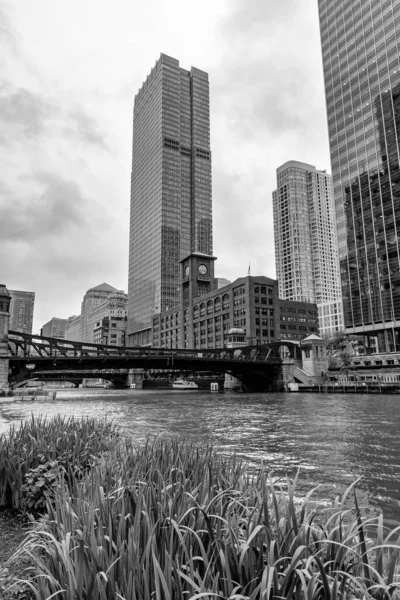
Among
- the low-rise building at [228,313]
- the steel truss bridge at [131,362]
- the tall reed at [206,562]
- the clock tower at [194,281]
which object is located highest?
the clock tower at [194,281]

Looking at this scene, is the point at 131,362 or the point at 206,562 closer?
the point at 206,562

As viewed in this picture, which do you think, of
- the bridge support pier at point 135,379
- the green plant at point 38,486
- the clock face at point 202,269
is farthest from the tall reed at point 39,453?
the clock face at point 202,269

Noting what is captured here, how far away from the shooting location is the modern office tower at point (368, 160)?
10412 centimetres

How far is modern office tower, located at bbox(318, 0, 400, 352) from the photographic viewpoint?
104125 mm

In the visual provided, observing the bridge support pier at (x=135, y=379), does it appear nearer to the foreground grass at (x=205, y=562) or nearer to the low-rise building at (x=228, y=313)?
the low-rise building at (x=228, y=313)

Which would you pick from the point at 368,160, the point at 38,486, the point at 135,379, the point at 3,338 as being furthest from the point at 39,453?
the point at 135,379

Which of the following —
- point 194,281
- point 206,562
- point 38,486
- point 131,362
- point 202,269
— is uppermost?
point 202,269

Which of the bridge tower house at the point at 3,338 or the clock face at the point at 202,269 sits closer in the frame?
the bridge tower house at the point at 3,338

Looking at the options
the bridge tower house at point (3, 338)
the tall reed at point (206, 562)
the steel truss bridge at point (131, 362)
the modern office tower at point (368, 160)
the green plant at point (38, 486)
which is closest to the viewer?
the tall reed at point (206, 562)

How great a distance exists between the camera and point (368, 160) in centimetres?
11425

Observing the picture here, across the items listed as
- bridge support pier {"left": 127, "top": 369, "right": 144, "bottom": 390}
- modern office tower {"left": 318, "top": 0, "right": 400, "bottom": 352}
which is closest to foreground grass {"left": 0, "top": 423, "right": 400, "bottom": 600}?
modern office tower {"left": 318, "top": 0, "right": 400, "bottom": 352}

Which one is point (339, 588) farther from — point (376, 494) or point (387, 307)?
point (387, 307)

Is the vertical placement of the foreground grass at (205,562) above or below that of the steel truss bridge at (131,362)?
below

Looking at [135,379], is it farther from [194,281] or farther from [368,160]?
[368,160]
